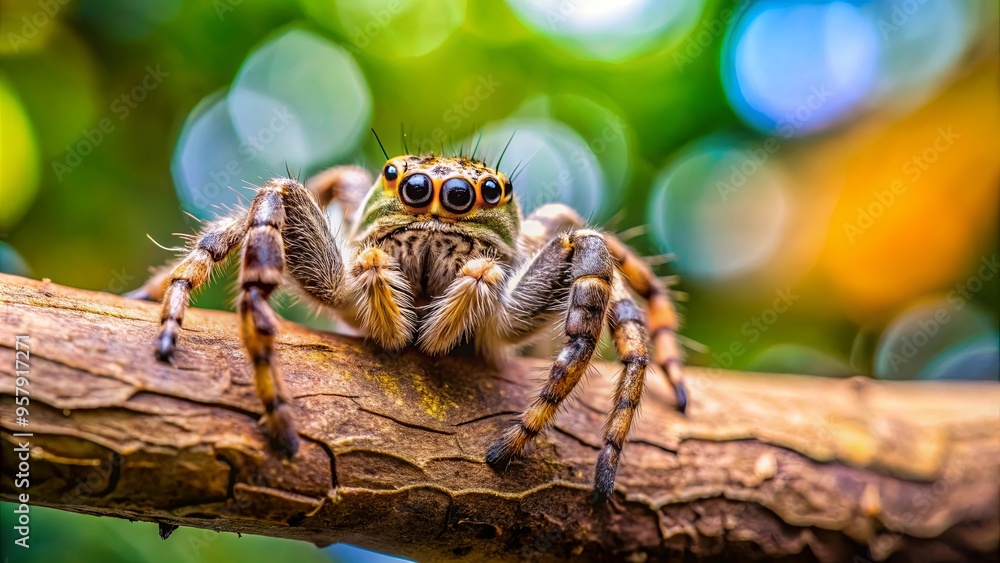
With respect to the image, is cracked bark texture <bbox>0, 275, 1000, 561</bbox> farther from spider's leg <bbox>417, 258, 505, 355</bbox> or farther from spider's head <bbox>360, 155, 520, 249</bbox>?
spider's head <bbox>360, 155, 520, 249</bbox>

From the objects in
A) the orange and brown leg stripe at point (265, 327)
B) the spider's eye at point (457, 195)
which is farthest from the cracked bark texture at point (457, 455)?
the spider's eye at point (457, 195)

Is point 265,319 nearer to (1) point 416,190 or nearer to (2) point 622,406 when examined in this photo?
(1) point 416,190

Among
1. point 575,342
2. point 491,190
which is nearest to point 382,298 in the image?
point 491,190

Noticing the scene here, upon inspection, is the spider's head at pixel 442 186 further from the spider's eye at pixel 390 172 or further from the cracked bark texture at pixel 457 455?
the cracked bark texture at pixel 457 455

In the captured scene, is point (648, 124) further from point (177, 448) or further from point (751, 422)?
point (177, 448)

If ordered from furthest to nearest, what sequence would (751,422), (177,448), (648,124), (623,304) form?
(648,124), (751,422), (623,304), (177,448)

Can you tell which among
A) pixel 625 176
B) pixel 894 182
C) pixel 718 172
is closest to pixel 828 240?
pixel 894 182
